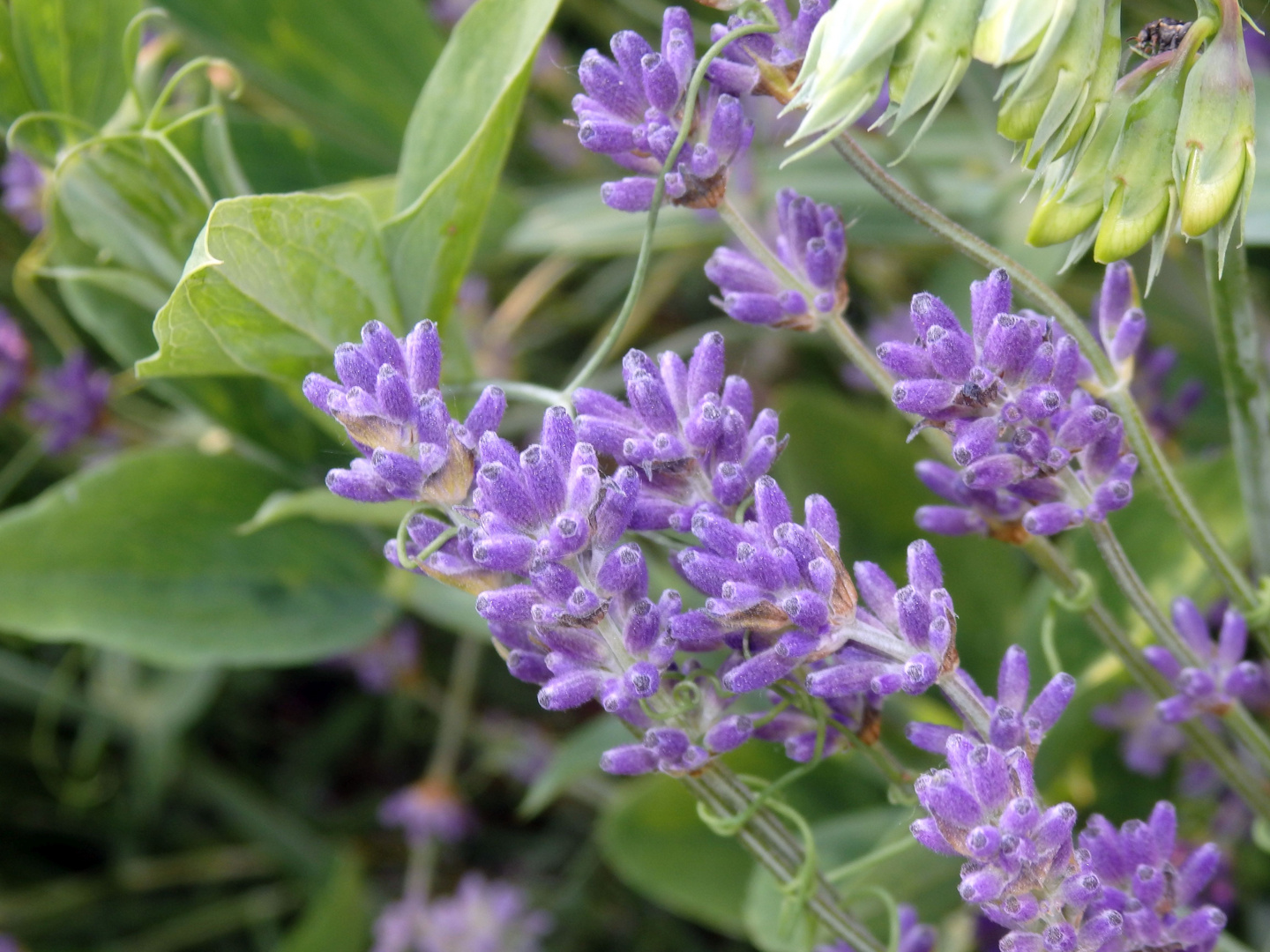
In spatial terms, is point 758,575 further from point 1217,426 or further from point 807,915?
point 1217,426

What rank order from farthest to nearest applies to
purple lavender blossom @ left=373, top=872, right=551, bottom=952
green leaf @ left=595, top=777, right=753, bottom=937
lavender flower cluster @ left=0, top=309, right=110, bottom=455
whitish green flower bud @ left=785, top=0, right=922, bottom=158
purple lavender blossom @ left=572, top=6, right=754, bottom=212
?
Result: purple lavender blossom @ left=373, top=872, right=551, bottom=952 < lavender flower cluster @ left=0, top=309, right=110, bottom=455 < green leaf @ left=595, top=777, right=753, bottom=937 < purple lavender blossom @ left=572, top=6, right=754, bottom=212 < whitish green flower bud @ left=785, top=0, right=922, bottom=158

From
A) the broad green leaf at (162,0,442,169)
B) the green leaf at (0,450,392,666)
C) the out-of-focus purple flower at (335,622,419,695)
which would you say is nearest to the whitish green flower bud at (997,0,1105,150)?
the green leaf at (0,450,392,666)

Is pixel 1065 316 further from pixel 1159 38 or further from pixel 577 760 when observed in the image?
pixel 577 760

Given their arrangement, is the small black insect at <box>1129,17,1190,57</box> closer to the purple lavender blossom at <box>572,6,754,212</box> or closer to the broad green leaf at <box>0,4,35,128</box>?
the purple lavender blossom at <box>572,6,754,212</box>

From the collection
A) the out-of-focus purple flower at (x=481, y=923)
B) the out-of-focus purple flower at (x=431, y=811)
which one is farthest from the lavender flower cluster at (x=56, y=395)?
the out-of-focus purple flower at (x=481, y=923)

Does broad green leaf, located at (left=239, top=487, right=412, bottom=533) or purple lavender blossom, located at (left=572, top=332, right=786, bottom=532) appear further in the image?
broad green leaf, located at (left=239, top=487, right=412, bottom=533)

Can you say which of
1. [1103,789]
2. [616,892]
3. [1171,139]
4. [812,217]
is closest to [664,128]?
[812,217]
